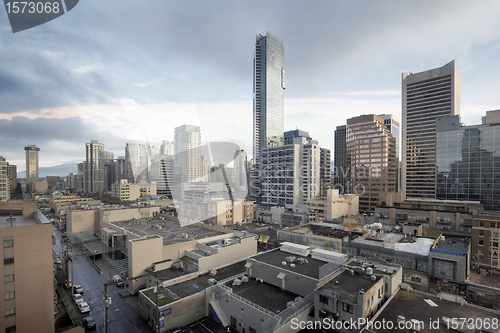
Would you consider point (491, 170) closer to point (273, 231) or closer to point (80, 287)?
point (273, 231)

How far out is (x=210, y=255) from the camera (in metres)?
15.9

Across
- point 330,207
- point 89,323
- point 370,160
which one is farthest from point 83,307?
point 370,160

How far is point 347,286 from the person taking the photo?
31.9 feet

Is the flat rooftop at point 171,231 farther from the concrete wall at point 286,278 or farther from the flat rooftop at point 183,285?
the concrete wall at point 286,278

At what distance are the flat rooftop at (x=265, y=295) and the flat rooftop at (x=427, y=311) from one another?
12.8ft

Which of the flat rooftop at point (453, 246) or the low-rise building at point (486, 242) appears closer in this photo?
the flat rooftop at point (453, 246)

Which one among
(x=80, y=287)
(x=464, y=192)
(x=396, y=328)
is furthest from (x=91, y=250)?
(x=464, y=192)

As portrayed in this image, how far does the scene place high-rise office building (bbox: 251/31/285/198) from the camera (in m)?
71.4

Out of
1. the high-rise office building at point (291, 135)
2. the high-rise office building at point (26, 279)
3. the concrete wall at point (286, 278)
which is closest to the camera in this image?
the high-rise office building at point (26, 279)

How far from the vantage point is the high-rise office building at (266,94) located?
7138 cm

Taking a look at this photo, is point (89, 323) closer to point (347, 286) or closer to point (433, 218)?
point (347, 286)

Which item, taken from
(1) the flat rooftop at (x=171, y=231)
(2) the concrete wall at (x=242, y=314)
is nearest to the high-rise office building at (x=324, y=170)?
→ (1) the flat rooftop at (x=171, y=231)

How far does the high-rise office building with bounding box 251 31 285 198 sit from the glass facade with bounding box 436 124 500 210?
4052cm

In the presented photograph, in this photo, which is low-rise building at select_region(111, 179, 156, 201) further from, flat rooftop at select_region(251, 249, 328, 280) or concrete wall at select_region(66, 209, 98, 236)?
flat rooftop at select_region(251, 249, 328, 280)
